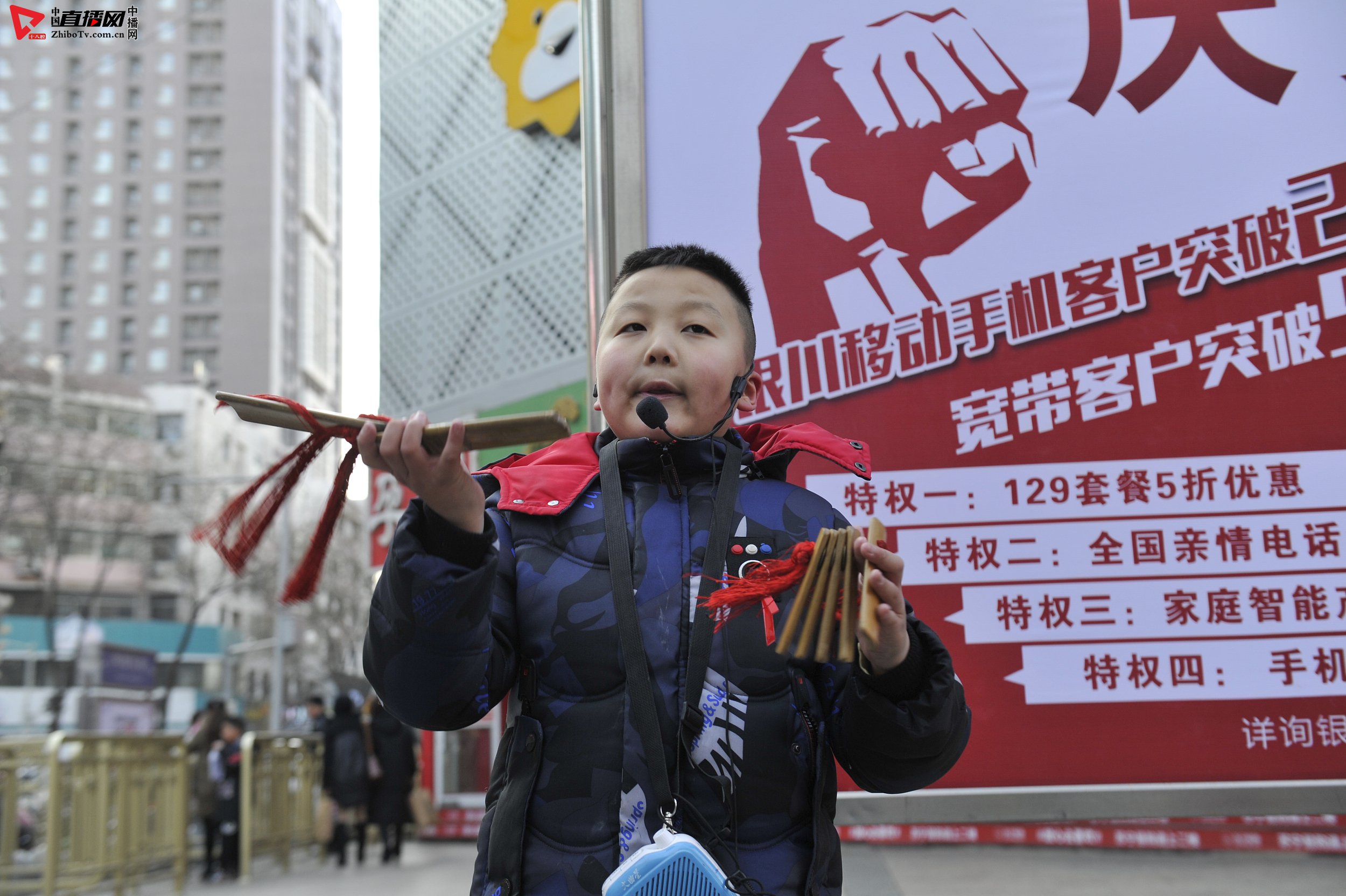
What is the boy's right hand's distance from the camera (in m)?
1.21

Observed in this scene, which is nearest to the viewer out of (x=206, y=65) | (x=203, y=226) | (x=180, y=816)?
(x=180, y=816)

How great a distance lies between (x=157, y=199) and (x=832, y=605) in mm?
86591

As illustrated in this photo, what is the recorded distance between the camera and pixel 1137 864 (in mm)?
3283

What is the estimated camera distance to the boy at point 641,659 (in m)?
1.38

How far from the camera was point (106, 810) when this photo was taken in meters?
7.09

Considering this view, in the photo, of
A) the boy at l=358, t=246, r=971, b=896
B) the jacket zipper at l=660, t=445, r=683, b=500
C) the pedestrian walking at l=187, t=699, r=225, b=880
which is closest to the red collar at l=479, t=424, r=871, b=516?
the boy at l=358, t=246, r=971, b=896

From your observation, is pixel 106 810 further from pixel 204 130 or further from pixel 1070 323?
pixel 204 130

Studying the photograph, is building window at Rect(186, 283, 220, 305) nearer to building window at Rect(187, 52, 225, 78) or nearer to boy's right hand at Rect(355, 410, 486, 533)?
building window at Rect(187, 52, 225, 78)

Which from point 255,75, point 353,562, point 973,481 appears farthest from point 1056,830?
point 255,75

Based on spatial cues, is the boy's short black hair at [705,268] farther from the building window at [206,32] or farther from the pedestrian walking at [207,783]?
the building window at [206,32]

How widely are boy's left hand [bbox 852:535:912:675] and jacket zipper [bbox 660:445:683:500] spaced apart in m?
0.39

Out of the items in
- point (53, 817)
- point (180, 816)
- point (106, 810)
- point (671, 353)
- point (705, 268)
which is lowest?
point (180, 816)

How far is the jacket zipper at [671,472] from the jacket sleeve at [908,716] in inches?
13.1
